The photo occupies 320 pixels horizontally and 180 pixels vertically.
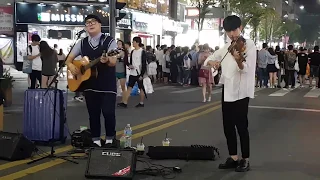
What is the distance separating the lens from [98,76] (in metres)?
7.18

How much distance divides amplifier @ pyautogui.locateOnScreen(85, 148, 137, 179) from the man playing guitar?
1241mm

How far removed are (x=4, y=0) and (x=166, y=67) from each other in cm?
1052

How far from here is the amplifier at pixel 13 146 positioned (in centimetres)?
682

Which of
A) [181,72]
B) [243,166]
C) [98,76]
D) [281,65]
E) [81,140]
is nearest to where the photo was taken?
[243,166]

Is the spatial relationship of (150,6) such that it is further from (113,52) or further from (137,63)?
(113,52)

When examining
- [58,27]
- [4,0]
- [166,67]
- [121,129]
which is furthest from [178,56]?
[121,129]

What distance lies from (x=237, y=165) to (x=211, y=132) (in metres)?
2.99

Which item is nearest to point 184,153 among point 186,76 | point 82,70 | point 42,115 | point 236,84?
point 236,84

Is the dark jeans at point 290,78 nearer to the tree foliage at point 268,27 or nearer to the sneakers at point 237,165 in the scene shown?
the sneakers at point 237,165

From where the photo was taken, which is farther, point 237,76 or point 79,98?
point 79,98

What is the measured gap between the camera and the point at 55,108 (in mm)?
7684

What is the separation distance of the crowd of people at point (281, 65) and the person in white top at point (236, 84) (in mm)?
14665

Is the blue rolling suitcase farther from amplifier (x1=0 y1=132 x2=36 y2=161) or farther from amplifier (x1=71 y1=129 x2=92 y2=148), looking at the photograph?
amplifier (x1=0 y1=132 x2=36 y2=161)

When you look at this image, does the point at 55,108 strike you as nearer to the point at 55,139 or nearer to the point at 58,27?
the point at 55,139
